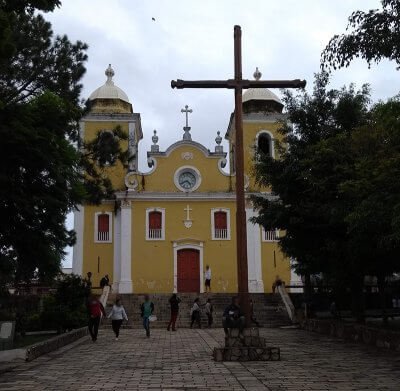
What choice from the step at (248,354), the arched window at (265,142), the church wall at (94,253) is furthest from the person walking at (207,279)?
the step at (248,354)

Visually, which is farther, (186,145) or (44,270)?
(186,145)

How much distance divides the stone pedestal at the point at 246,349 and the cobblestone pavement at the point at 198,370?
0.72 ft

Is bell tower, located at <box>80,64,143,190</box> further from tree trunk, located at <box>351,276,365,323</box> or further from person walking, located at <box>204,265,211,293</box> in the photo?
tree trunk, located at <box>351,276,365,323</box>

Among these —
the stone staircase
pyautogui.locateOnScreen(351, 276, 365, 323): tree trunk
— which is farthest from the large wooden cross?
the stone staircase

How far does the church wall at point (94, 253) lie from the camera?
29.9 m

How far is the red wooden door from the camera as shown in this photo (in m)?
29.7

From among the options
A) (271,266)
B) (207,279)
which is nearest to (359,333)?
(207,279)

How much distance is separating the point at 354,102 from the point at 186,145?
55.1 feet

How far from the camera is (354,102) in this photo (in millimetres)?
15422

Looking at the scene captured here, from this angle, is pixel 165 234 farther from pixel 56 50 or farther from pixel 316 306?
pixel 56 50

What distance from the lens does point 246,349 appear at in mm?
10352

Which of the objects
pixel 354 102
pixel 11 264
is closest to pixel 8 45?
pixel 11 264

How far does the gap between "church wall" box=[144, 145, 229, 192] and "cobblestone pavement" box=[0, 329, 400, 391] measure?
17.4 m

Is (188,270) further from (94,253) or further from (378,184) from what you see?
(378,184)
